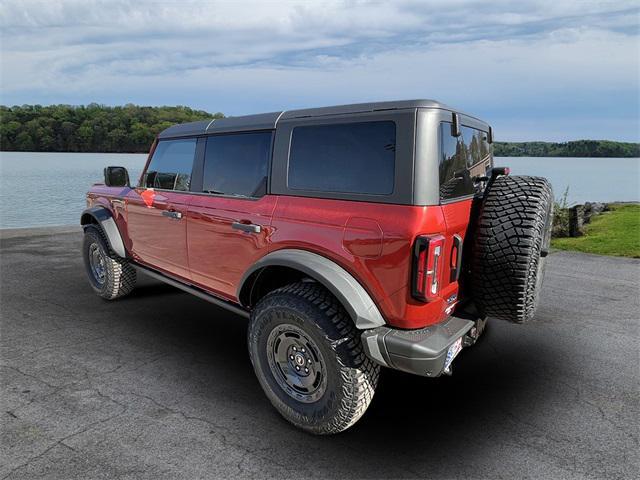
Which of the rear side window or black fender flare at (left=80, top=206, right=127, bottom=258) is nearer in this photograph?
the rear side window

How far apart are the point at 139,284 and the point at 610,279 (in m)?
6.88

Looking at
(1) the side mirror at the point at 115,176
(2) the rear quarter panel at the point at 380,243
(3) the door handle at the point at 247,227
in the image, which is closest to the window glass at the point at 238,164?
(3) the door handle at the point at 247,227

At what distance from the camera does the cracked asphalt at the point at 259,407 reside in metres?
2.48

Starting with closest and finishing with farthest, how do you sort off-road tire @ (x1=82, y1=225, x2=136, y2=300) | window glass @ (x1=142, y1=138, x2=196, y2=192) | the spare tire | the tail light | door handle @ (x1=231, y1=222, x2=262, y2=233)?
the tail light
the spare tire
door handle @ (x1=231, y1=222, x2=262, y2=233)
window glass @ (x1=142, y1=138, x2=196, y2=192)
off-road tire @ (x1=82, y1=225, x2=136, y2=300)

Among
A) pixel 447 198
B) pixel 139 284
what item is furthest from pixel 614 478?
pixel 139 284

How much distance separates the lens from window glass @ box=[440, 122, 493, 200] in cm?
258

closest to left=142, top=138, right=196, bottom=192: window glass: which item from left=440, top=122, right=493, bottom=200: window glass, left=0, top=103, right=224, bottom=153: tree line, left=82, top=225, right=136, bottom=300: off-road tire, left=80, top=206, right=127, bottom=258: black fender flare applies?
left=80, top=206, right=127, bottom=258: black fender flare

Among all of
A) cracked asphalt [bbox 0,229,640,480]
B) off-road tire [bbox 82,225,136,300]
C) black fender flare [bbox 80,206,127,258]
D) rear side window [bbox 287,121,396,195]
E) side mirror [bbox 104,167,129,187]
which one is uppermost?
rear side window [bbox 287,121,396,195]

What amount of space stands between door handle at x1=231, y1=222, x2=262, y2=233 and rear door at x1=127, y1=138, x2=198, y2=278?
820 millimetres

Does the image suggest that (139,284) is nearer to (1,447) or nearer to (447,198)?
(1,447)

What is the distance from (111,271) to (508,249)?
4.37 m

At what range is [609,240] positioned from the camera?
9.50 m

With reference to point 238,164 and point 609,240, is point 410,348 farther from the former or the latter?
point 609,240

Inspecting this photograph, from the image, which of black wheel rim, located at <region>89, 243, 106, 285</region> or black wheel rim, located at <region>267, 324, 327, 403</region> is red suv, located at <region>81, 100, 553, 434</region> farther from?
black wheel rim, located at <region>89, 243, 106, 285</region>
